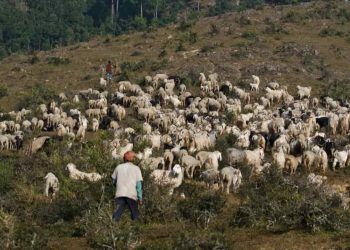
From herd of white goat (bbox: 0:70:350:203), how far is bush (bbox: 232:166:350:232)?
9.88 ft

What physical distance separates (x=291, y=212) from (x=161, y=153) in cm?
1119

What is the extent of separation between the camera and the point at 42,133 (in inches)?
1236

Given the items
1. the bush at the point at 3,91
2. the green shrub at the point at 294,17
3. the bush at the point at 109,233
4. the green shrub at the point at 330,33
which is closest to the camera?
the bush at the point at 109,233

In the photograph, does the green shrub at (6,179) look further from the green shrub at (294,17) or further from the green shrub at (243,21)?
the green shrub at (294,17)

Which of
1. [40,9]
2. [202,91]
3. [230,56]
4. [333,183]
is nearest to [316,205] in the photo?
[333,183]

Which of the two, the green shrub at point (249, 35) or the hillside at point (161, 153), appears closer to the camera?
the hillside at point (161, 153)

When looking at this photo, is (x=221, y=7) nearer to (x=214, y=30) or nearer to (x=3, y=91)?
(x=214, y=30)

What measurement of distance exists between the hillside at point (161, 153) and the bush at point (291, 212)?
0.03 m

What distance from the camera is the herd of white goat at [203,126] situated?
21.8 meters

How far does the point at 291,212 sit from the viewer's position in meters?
13.4

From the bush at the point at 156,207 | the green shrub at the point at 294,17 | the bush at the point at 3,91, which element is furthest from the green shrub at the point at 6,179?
the green shrub at the point at 294,17

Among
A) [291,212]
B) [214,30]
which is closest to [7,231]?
[291,212]

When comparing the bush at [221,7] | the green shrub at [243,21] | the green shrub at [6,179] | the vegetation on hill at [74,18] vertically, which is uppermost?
the green shrub at [6,179]

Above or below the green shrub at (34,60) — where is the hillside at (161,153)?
above
